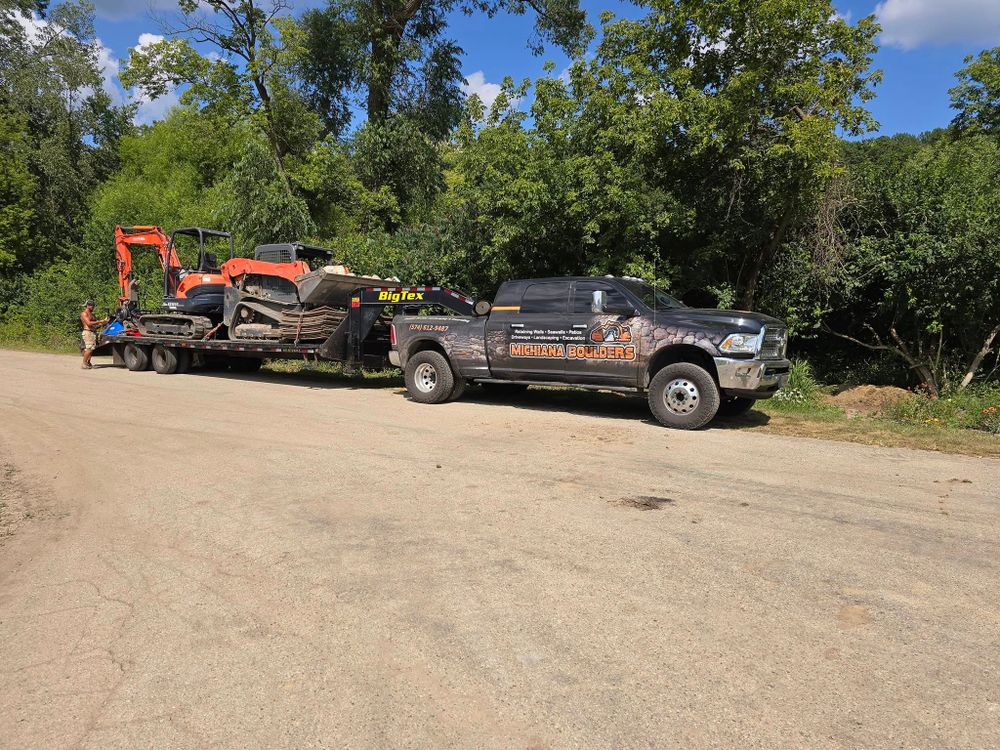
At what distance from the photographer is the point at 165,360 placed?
1703 centimetres

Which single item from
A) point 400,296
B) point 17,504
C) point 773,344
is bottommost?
point 17,504

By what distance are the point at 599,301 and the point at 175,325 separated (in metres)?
11.5

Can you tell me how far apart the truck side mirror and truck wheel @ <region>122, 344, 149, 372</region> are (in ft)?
42.0

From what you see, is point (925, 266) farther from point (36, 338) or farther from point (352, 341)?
point (36, 338)

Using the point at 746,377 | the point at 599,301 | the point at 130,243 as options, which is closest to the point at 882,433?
the point at 746,377

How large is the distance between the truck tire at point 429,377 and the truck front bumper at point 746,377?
14.7ft

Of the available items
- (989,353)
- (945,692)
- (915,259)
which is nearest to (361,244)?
(915,259)

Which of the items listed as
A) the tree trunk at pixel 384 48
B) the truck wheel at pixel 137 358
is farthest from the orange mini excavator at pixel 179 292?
the tree trunk at pixel 384 48

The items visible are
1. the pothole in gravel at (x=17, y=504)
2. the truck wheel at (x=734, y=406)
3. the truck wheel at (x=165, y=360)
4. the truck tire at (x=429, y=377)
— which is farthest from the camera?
the truck wheel at (x=165, y=360)

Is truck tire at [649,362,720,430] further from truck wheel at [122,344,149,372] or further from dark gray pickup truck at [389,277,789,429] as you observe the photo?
truck wheel at [122,344,149,372]

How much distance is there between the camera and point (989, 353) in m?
12.6

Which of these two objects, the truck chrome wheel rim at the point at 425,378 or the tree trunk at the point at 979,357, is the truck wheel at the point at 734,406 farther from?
the truck chrome wheel rim at the point at 425,378

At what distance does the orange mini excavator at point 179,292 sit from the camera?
16297 millimetres

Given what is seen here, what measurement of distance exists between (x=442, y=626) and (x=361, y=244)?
655 inches
